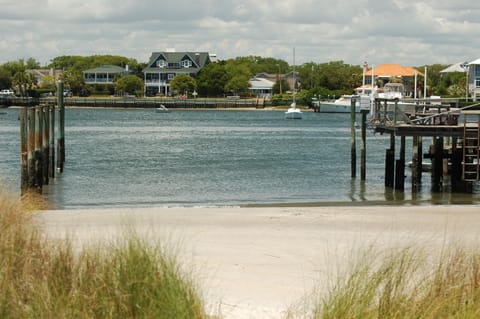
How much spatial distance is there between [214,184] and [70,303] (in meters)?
27.1

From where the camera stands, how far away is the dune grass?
7.61 m

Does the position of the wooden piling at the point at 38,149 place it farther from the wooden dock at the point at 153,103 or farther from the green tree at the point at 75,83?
the green tree at the point at 75,83

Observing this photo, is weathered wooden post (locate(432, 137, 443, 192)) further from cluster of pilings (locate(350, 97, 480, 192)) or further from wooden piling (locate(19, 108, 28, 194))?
wooden piling (locate(19, 108, 28, 194))

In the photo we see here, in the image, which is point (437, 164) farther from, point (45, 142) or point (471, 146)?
point (45, 142)

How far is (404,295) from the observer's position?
8.19m

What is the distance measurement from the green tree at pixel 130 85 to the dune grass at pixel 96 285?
179288 millimetres

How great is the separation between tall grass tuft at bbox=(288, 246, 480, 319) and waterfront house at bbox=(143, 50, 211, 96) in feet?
574

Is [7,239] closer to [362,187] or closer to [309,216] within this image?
[309,216]

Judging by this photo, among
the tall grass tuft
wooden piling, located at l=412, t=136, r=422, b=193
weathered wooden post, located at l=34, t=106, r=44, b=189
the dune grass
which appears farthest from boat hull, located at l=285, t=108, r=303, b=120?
the dune grass

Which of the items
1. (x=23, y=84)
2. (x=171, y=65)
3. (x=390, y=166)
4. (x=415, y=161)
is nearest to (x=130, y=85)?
(x=171, y=65)

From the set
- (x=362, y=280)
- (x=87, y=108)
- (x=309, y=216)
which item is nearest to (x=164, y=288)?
(x=362, y=280)

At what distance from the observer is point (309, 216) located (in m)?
19.4

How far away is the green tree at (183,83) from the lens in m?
177

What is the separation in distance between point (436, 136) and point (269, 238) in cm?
1366
